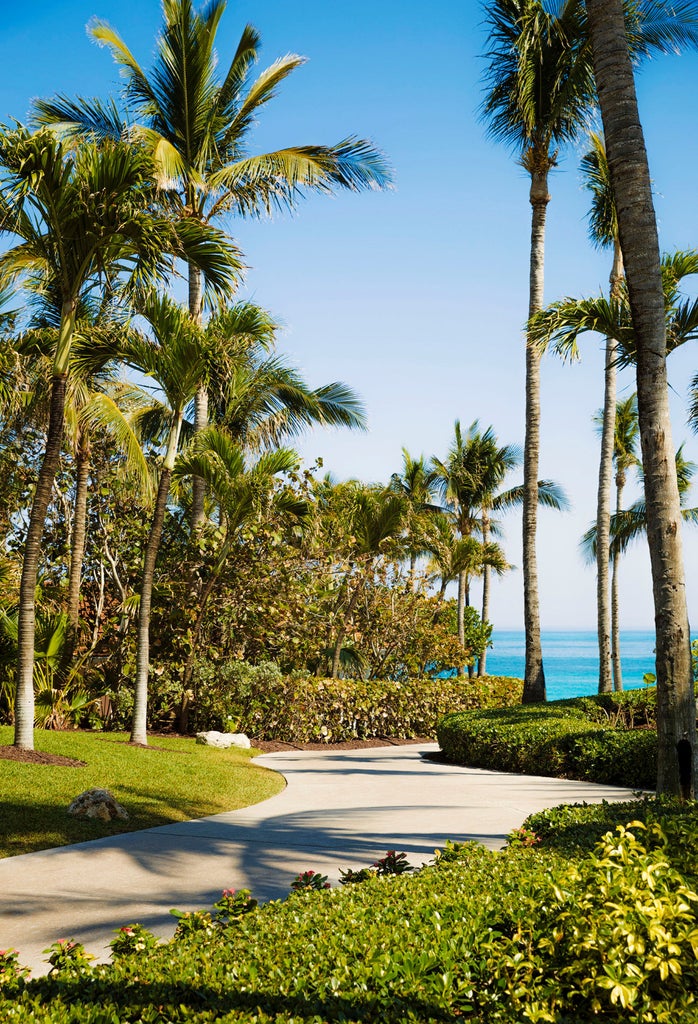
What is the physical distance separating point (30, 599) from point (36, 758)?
1805 mm

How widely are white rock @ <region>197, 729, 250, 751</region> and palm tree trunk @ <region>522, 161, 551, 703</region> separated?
5.15 meters

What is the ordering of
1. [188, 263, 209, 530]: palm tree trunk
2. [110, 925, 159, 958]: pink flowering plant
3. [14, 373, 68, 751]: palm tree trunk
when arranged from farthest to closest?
1. [188, 263, 209, 530]: palm tree trunk
2. [14, 373, 68, 751]: palm tree trunk
3. [110, 925, 159, 958]: pink flowering plant

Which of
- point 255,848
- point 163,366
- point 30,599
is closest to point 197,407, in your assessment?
point 163,366

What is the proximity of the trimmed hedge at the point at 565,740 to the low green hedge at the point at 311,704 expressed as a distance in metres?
3.06

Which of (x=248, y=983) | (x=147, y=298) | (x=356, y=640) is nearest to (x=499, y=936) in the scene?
(x=248, y=983)

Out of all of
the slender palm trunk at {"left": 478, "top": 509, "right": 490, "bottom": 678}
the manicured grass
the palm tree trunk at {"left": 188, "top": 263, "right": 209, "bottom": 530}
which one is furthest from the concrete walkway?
the slender palm trunk at {"left": 478, "top": 509, "right": 490, "bottom": 678}

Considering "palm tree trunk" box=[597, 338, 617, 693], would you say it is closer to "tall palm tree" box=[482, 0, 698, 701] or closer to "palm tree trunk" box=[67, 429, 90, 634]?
"tall palm tree" box=[482, 0, 698, 701]

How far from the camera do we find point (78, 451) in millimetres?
14578

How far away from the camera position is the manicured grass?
6.50 m

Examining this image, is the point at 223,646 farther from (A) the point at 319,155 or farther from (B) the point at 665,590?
(B) the point at 665,590

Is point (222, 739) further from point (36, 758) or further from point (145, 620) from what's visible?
point (36, 758)

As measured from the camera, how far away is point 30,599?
952 cm

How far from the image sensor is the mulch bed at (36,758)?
8.80 m

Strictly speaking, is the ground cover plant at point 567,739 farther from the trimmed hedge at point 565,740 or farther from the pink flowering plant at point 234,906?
the pink flowering plant at point 234,906
